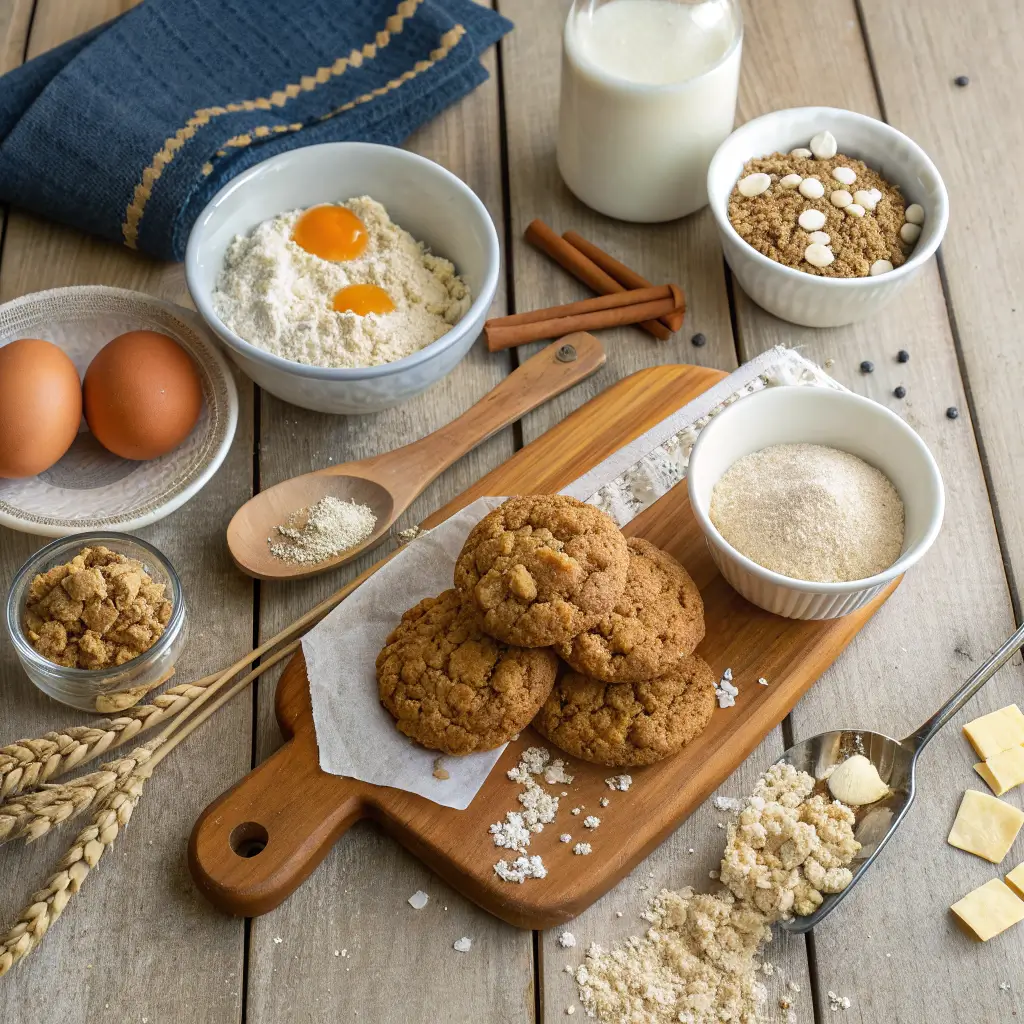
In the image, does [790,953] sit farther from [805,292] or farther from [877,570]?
[805,292]

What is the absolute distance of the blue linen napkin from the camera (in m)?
2.29

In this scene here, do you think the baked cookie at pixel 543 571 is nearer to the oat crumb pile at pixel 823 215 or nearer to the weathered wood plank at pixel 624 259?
the weathered wood plank at pixel 624 259

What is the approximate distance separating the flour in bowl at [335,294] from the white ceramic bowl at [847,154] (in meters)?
0.56

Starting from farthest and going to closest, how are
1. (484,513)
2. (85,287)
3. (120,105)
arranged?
(120,105), (85,287), (484,513)

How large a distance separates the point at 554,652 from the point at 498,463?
529 millimetres

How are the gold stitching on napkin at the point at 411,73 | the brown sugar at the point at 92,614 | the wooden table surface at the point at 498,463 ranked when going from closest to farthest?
the wooden table surface at the point at 498,463
the brown sugar at the point at 92,614
the gold stitching on napkin at the point at 411,73

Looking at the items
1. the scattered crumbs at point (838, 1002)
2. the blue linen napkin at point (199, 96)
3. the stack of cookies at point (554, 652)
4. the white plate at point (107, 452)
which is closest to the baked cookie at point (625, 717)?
the stack of cookies at point (554, 652)

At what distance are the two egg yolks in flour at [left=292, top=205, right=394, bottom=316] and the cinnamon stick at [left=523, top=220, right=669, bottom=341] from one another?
38 cm

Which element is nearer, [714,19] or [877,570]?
[877,570]

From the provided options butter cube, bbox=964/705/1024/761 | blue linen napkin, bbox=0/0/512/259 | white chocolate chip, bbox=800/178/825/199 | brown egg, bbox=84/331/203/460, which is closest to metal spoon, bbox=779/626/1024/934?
butter cube, bbox=964/705/1024/761

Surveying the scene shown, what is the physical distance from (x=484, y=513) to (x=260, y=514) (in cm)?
39

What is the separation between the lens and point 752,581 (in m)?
1.80

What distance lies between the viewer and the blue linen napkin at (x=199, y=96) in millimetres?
2287

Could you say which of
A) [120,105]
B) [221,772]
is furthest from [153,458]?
[120,105]
